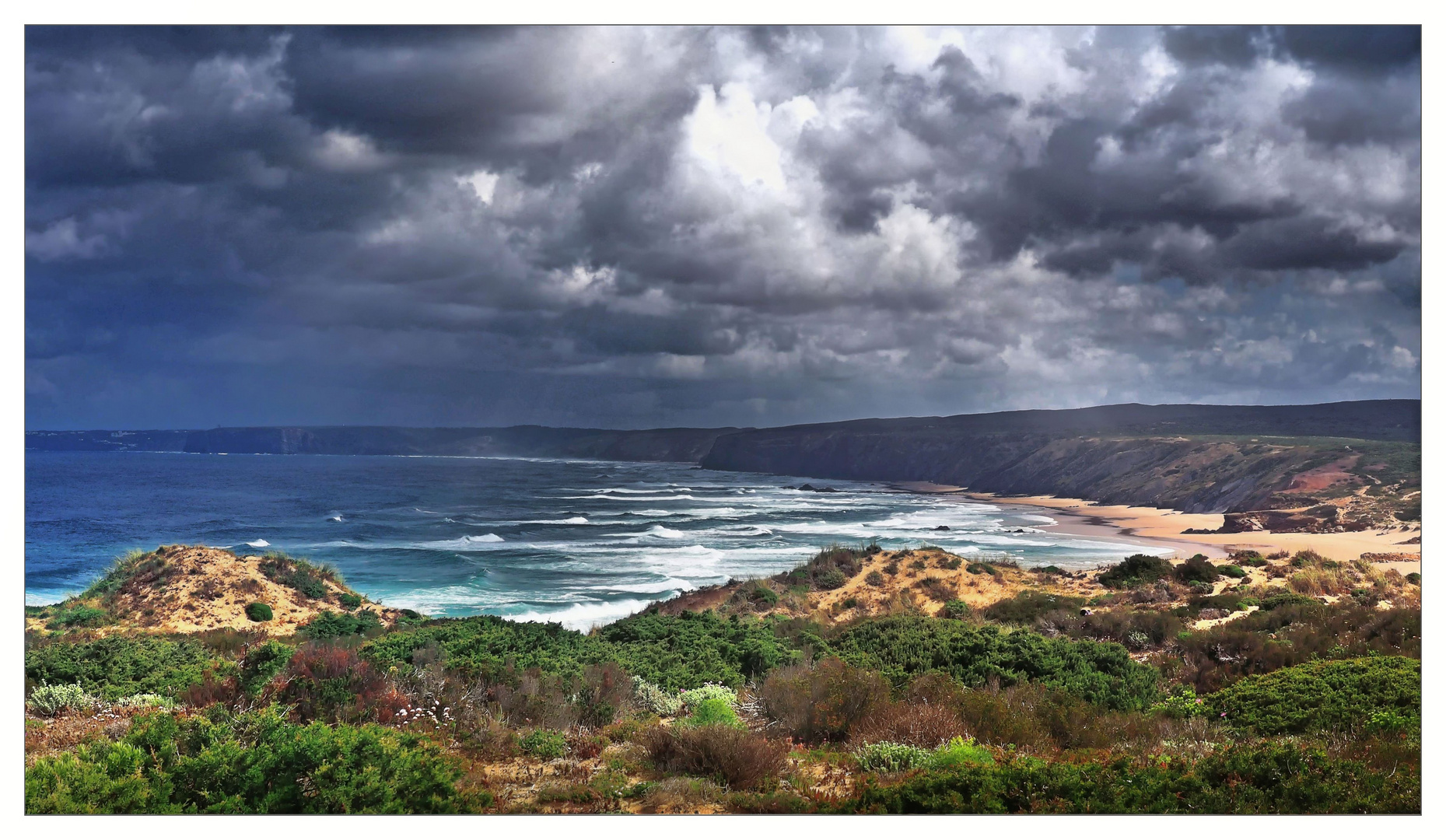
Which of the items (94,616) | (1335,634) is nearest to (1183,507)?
(1335,634)

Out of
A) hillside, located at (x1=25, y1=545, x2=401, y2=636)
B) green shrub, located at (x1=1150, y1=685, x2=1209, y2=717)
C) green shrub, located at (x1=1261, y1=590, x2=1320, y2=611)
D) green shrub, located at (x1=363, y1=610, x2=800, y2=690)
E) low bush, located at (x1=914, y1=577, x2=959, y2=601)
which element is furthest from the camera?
low bush, located at (x1=914, y1=577, x2=959, y2=601)

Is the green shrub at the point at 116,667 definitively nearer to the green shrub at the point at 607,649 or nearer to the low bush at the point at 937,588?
the green shrub at the point at 607,649

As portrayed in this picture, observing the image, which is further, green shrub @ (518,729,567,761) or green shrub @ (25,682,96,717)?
green shrub @ (25,682,96,717)

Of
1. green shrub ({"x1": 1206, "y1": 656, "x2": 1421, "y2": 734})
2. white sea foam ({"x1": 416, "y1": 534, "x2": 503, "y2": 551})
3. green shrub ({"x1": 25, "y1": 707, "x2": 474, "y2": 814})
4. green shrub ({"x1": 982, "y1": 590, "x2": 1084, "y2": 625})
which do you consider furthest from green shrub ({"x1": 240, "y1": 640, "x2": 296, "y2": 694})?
white sea foam ({"x1": 416, "y1": 534, "x2": 503, "y2": 551})

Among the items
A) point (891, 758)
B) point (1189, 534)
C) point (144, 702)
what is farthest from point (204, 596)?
point (1189, 534)

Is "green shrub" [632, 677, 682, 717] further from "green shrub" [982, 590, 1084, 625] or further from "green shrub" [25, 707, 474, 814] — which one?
"green shrub" [982, 590, 1084, 625]

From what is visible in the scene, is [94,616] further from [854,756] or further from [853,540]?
[853,540]

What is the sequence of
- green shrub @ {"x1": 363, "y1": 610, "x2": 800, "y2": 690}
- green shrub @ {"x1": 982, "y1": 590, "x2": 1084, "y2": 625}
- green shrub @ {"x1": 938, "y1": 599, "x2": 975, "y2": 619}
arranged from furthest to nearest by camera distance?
green shrub @ {"x1": 938, "y1": 599, "x2": 975, "y2": 619}, green shrub @ {"x1": 982, "y1": 590, "x2": 1084, "y2": 625}, green shrub @ {"x1": 363, "y1": 610, "x2": 800, "y2": 690}
